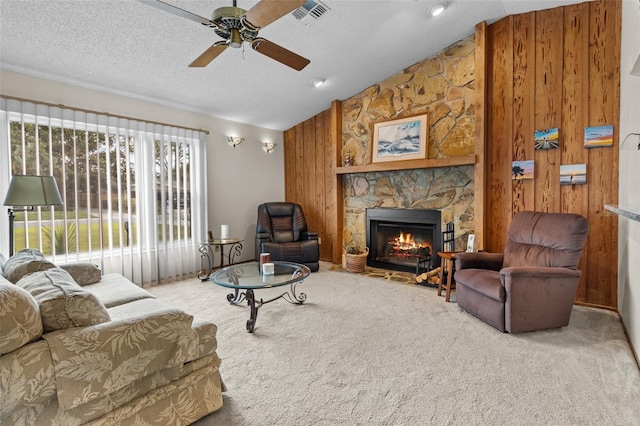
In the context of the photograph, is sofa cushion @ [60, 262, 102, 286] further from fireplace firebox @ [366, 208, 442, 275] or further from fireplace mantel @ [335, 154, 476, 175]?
fireplace firebox @ [366, 208, 442, 275]

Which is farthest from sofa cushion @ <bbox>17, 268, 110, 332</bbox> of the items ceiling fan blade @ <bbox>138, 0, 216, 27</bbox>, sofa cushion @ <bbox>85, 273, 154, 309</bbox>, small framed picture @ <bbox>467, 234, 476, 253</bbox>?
small framed picture @ <bbox>467, 234, 476, 253</bbox>

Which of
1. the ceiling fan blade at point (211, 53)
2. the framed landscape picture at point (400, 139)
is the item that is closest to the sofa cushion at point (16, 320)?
the ceiling fan blade at point (211, 53)

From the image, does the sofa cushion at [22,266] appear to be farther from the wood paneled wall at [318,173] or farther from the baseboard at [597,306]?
the baseboard at [597,306]

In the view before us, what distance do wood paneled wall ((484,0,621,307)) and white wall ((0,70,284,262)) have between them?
374cm

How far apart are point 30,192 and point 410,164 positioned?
4026mm

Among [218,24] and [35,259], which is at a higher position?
[218,24]

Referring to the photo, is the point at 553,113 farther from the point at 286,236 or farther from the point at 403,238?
the point at 286,236

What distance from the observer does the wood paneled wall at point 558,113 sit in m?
3.09

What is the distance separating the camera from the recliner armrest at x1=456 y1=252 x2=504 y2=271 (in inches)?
126

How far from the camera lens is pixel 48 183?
266 centimetres

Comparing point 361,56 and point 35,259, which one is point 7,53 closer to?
point 35,259

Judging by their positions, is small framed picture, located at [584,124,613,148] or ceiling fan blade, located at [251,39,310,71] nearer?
ceiling fan blade, located at [251,39,310,71]

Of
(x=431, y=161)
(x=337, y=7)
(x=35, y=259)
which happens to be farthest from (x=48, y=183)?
(x=431, y=161)

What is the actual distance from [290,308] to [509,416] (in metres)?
2.06
